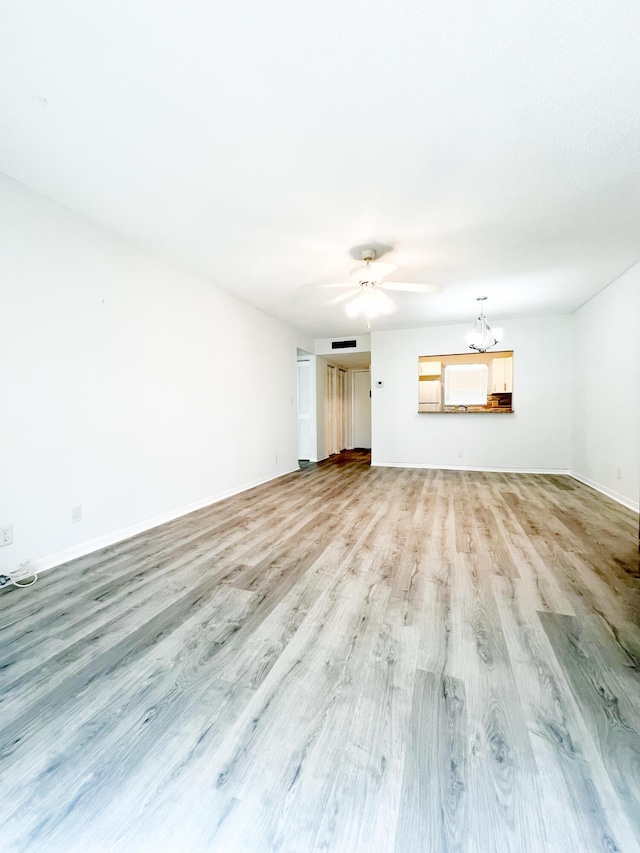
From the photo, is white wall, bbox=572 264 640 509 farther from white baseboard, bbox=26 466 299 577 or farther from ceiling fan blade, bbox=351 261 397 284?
white baseboard, bbox=26 466 299 577

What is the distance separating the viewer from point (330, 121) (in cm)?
172

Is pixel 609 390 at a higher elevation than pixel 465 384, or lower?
lower

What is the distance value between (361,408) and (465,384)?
342 cm

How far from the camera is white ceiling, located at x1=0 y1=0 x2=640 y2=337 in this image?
129 cm

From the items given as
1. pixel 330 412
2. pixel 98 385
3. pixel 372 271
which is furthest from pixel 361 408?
pixel 98 385

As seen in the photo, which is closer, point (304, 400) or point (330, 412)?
point (304, 400)

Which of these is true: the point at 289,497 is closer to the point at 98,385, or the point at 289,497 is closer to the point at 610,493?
the point at 98,385

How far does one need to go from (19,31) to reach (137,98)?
0.41m

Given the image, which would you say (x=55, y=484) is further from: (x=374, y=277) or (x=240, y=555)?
(x=374, y=277)

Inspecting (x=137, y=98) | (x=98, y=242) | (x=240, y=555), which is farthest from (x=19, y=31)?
(x=240, y=555)

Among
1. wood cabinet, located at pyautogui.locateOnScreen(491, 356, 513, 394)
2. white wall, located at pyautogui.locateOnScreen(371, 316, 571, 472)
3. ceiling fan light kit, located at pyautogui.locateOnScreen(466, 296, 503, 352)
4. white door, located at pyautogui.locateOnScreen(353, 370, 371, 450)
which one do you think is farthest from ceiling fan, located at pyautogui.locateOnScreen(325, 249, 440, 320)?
white door, located at pyautogui.locateOnScreen(353, 370, 371, 450)

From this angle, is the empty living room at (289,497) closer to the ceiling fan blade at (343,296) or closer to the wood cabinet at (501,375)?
the ceiling fan blade at (343,296)

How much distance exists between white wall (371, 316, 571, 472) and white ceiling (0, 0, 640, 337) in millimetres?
2483

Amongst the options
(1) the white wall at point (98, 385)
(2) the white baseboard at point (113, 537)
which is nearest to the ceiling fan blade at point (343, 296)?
(1) the white wall at point (98, 385)
